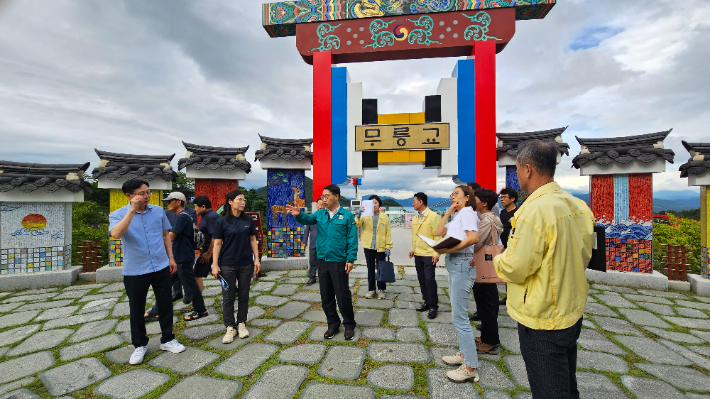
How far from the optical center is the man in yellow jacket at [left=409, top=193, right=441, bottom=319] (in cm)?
439

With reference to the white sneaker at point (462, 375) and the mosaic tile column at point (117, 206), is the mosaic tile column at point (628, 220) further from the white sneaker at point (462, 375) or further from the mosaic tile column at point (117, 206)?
the mosaic tile column at point (117, 206)

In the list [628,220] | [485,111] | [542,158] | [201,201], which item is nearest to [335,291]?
[201,201]

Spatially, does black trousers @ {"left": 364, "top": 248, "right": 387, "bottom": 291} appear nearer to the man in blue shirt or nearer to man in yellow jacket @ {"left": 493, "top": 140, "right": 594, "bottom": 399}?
the man in blue shirt

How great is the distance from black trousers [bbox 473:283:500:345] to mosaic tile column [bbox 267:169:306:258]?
16.9 feet

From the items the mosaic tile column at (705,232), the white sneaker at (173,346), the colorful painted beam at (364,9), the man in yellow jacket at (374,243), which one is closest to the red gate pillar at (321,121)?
the colorful painted beam at (364,9)

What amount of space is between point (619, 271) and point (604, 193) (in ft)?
5.82

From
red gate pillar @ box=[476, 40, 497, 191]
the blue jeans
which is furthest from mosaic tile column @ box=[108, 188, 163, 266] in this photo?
red gate pillar @ box=[476, 40, 497, 191]

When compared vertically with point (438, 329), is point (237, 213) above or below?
above

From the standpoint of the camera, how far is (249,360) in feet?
10.4

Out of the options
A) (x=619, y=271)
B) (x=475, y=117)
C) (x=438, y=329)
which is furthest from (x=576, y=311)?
(x=619, y=271)

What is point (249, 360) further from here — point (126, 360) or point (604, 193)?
point (604, 193)

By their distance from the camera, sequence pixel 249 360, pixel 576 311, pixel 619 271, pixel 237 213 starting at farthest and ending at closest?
pixel 619 271, pixel 237 213, pixel 249 360, pixel 576 311

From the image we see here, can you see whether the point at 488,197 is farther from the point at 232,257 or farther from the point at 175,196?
the point at 175,196

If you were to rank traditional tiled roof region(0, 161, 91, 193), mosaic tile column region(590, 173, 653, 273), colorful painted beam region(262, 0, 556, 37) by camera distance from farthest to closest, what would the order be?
colorful painted beam region(262, 0, 556, 37), mosaic tile column region(590, 173, 653, 273), traditional tiled roof region(0, 161, 91, 193)
